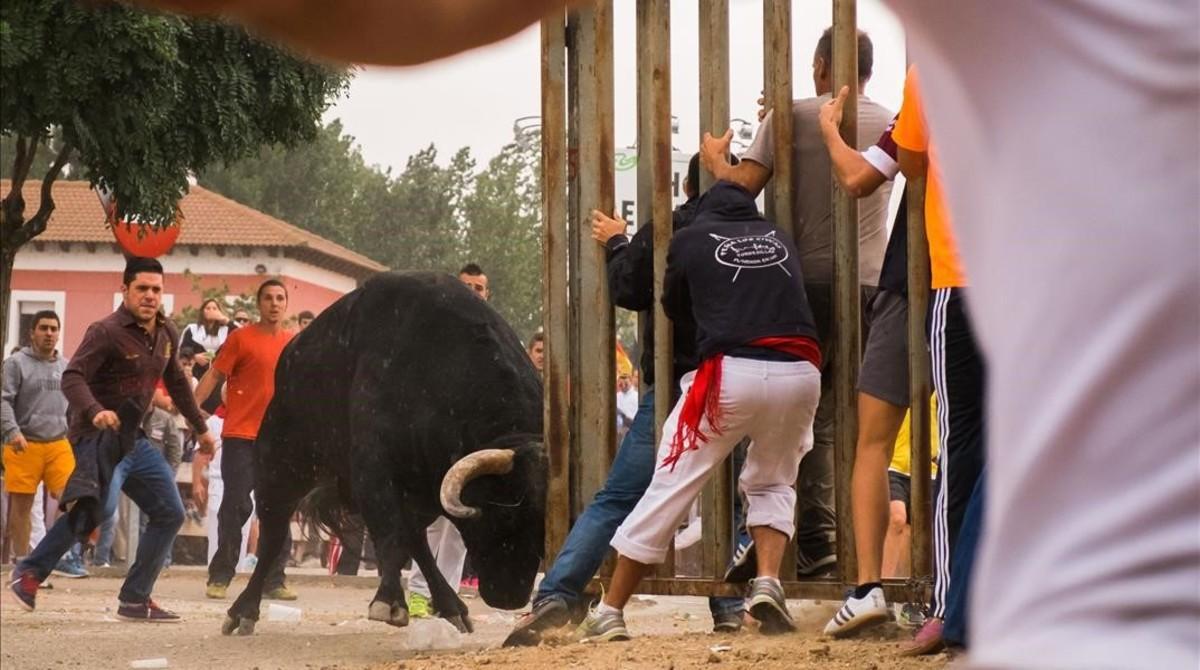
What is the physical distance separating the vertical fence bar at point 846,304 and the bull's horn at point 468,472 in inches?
145

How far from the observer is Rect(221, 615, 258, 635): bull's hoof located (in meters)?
10.5

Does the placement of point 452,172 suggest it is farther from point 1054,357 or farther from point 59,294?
point 1054,357

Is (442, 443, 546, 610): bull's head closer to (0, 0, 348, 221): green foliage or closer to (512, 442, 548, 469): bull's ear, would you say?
(512, 442, 548, 469): bull's ear

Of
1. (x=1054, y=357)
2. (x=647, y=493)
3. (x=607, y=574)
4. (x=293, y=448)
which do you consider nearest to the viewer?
(x=1054, y=357)

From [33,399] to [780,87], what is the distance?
27.7ft

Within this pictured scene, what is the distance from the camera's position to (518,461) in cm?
1065

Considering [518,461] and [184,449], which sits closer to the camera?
[518,461]

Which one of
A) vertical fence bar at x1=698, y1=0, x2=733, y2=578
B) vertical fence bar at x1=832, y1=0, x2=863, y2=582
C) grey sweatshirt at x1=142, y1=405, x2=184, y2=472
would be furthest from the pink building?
vertical fence bar at x1=832, y1=0, x2=863, y2=582

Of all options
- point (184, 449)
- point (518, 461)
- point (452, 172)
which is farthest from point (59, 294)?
point (518, 461)

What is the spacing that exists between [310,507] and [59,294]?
28.7 meters

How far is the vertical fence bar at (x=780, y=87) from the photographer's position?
710 cm

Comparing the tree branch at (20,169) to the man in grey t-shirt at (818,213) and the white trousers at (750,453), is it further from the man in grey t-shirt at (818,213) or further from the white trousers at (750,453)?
the white trousers at (750,453)

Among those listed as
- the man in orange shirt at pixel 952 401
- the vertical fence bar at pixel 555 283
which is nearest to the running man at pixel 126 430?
the vertical fence bar at pixel 555 283

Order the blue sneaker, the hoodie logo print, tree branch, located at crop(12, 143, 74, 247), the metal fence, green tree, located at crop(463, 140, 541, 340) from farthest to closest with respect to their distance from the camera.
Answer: green tree, located at crop(463, 140, 541, 340)
the blue sneaker
tree branch, located at crop(12, 143, 74, 247)
the metal fence
the hoodie logo print
